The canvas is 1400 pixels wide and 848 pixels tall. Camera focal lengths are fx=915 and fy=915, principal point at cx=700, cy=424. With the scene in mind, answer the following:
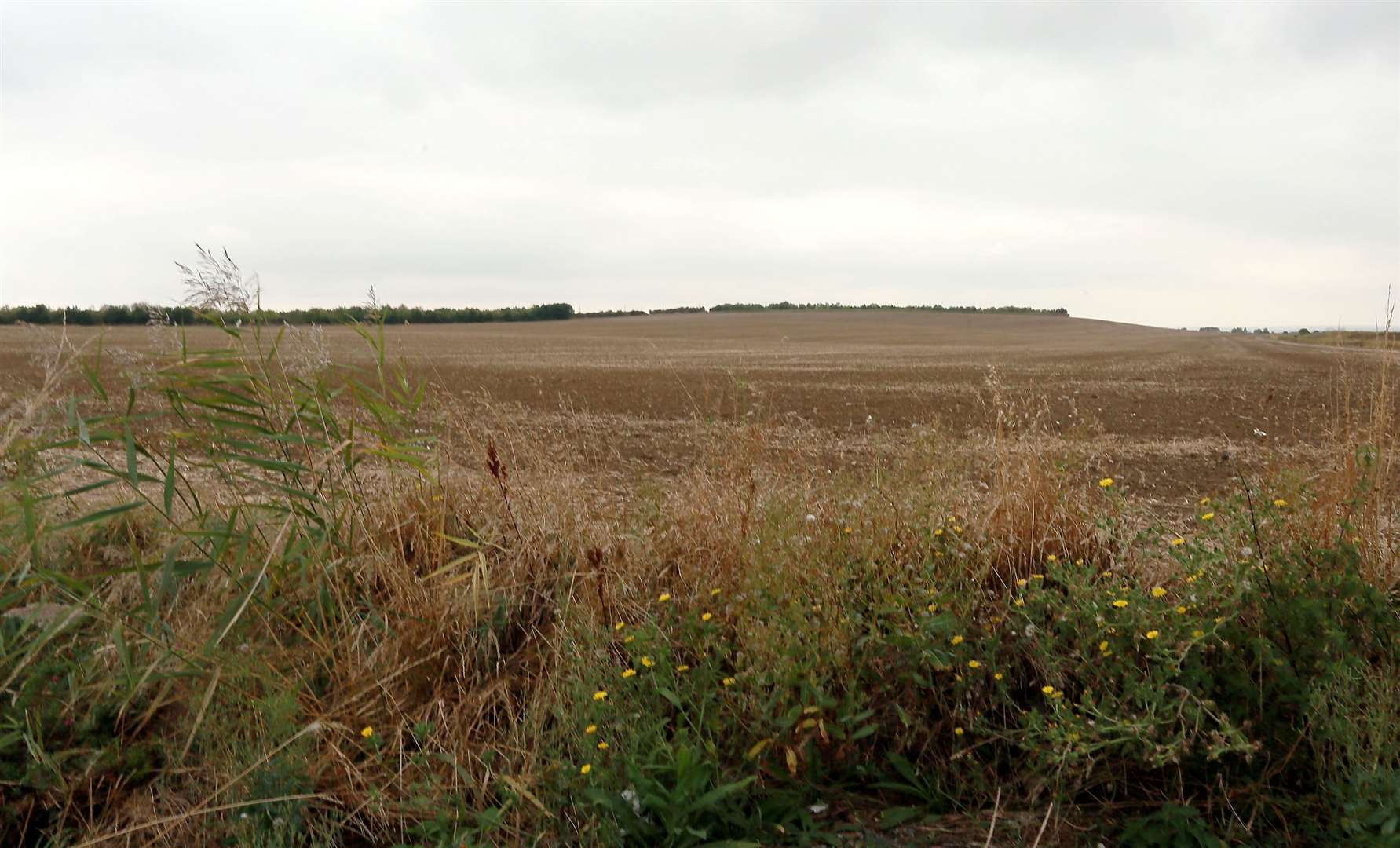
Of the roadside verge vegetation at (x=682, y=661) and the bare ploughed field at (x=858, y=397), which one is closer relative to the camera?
the roadside verge vegetation at (x=682, y=661)

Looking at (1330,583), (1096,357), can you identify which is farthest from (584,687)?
(1096,357)

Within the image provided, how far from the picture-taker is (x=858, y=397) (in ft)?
Answer: 53.2

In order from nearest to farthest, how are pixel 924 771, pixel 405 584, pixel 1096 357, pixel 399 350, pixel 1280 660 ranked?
pixel 1280 660 → pixel 924 771 → pixel 405 584 → pixel 399 350 → pixel 1096 357

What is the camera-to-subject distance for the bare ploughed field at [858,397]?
16.1 feet

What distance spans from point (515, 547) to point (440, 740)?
0.92 m

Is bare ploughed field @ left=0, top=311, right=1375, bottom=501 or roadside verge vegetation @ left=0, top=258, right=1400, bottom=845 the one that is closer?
roadside verge vegetation @ left=0, top=258, right=1400, bottom=845

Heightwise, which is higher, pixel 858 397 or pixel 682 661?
pixel 858 397

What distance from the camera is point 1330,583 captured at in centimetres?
283

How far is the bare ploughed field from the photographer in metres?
4.91

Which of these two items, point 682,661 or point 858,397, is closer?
point 682,661

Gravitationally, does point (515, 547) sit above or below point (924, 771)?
above

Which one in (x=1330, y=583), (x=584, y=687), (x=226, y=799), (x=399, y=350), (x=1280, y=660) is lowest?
(x=226, y=799)

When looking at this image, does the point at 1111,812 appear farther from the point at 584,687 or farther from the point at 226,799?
the point at 226,799

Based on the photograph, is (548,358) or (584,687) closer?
(584,687)
